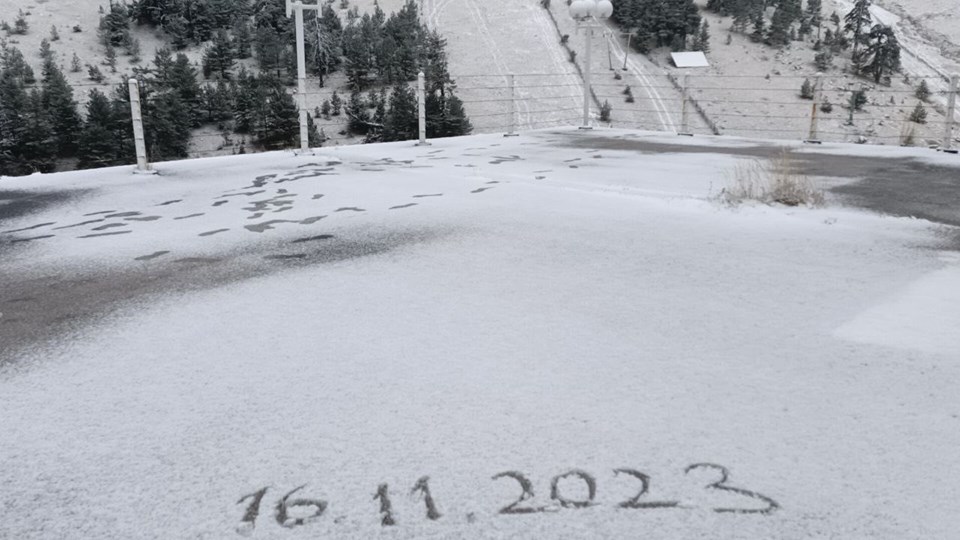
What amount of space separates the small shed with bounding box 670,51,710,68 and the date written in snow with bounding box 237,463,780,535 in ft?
99.1

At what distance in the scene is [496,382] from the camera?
1.84 metres

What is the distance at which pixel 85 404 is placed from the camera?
1760 millimetres

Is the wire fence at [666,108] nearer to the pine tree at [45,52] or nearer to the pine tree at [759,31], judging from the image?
the pine tree at [759,31]

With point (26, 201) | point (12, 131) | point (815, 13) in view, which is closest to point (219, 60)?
point (12, 131)

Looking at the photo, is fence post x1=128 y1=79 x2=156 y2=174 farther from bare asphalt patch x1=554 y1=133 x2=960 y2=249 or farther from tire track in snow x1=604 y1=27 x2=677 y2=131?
tire track in snow x1=604 y1=27 x2=677 y2=131

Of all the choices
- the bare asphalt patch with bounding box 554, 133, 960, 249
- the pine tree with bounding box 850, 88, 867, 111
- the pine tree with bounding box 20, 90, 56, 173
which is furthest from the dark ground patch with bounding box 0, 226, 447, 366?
the pine tree with bounding box 850, 88, 867, 111

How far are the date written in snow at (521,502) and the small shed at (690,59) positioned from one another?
30195mm

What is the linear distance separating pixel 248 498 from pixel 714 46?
33033mm

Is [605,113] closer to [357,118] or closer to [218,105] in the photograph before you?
[357,118]

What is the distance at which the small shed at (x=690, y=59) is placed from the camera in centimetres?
2881

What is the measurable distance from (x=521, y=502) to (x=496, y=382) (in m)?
0.52

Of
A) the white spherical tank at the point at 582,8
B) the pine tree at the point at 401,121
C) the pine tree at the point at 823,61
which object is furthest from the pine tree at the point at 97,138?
the pine tree at the point at 823,61

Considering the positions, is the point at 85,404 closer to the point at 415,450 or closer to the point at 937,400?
the point at 415,450

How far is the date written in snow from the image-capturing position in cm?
131
